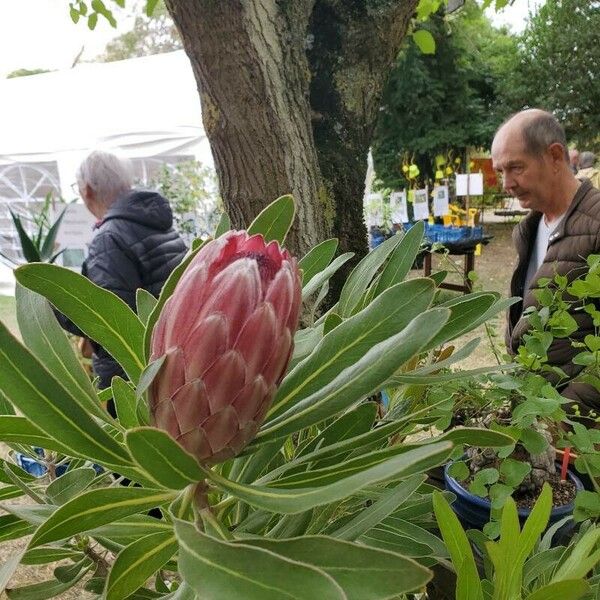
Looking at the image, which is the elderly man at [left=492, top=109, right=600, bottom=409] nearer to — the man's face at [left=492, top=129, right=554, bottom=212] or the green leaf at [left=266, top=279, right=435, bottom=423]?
the man's face at [left=492, top=129, right=554, bottom=212]

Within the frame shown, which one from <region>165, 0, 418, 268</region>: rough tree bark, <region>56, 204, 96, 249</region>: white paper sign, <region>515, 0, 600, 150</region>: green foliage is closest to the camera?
<region>165, 0, 418, 268</region>: rough tree bark

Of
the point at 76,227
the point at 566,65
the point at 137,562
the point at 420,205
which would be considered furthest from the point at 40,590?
the point at 566,65

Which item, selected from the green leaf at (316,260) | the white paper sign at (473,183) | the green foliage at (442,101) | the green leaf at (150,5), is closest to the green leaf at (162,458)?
the green leaf at (316,260)

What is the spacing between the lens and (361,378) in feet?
1.19

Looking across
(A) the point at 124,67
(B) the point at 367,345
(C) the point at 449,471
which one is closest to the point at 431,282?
(B) the point at 367,345

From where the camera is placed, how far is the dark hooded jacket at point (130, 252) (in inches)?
72.1

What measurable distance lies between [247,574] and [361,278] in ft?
1.16

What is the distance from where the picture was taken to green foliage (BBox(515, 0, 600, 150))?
343 inches

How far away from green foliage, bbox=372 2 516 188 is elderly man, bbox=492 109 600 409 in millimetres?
7294

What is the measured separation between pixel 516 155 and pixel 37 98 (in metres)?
5.24

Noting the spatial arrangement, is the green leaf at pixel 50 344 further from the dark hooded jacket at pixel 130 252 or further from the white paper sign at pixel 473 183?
the white paper sign at pixel 473 183

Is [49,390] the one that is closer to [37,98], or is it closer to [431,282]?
[431,282]

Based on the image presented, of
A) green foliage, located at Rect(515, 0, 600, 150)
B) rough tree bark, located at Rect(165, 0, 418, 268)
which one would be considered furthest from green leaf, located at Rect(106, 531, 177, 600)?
green foliage, located at Rect(515, 0, 600, 150)

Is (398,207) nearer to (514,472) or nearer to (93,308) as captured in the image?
(514,472)
